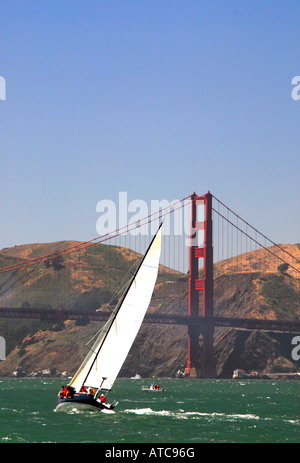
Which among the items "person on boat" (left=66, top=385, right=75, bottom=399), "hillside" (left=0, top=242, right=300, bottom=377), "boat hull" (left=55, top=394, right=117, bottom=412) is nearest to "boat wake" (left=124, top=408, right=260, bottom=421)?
"boat hull" (left=55, top=394, right=117, bottom=412)

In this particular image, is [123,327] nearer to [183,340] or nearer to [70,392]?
[70,392]

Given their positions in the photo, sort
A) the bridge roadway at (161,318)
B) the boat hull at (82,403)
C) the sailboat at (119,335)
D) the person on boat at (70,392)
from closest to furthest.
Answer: the sailboat at (119,335), the boat hull at (82,403), the person on boat at (70,392), the bridge roadway at (161,318)

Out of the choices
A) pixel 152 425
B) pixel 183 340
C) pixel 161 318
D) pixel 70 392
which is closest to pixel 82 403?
pixel 70 392

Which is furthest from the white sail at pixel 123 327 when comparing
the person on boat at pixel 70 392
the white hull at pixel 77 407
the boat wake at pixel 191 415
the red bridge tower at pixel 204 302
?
the red bridge tower at pixel 204 302

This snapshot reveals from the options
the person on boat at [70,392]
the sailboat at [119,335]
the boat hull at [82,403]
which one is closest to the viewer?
the sailboat at [119,335]

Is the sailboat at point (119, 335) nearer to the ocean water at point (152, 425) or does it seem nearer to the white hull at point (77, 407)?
the white hull at point (77, 407)

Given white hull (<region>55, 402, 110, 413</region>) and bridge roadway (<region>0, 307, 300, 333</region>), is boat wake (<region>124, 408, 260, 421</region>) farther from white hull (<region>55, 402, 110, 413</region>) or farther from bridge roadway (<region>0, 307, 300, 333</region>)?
bridge roadway (<region>0, 307, 300, 333</region>)
